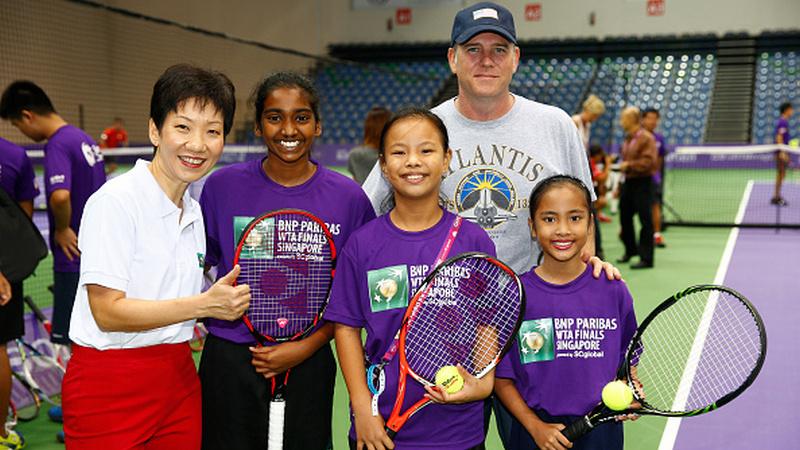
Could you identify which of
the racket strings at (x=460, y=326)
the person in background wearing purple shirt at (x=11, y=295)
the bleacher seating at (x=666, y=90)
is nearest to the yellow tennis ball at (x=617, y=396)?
the racket strings at (x=460, y=326)

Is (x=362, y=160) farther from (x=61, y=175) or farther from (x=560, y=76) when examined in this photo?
(x=560, y=76)

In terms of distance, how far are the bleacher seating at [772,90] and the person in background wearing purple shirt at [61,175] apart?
21931mm

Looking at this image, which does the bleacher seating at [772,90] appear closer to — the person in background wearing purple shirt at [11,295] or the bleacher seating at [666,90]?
the bleacher seating at [666,90]

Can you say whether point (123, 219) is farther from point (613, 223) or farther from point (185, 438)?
point (613, 223)

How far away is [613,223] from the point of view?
1327 cm

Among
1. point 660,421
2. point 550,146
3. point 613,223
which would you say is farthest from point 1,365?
point 613,223

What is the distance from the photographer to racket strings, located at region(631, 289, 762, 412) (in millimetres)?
4020

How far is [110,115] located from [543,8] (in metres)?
15.2

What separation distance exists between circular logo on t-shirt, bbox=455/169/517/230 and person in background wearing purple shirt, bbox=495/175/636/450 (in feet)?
0.62

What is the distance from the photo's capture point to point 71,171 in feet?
15.5

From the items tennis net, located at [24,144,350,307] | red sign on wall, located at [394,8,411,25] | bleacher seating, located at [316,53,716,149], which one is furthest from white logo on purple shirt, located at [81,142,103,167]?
red sign on wall, located at [394,8,411,25]

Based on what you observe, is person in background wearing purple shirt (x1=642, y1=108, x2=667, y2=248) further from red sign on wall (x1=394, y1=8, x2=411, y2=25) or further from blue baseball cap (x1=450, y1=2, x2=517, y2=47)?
red sign on wall (x1=394, y1=8, x2=411, y2=25)

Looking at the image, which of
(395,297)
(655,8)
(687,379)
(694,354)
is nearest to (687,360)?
(694,354)

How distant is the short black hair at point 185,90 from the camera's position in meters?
2.21
